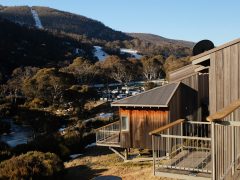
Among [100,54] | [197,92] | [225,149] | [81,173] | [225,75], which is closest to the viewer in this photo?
[225,149]

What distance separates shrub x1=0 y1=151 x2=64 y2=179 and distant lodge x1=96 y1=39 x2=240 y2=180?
3.44m

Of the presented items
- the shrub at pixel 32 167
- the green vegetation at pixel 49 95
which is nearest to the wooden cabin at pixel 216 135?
the shrub at pixel 32 167

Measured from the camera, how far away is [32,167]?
17.0 metres

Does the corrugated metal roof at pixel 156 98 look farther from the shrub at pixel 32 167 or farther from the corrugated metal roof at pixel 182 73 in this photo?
the shrub at pixel 32 167

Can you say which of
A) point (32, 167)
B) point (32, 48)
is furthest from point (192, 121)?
point (32, 48)

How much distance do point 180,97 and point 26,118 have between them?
63.7 feet

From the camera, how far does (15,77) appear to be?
66250 mm

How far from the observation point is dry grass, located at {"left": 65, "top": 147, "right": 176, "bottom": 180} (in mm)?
17891

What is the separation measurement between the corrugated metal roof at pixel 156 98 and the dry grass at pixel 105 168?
2960 millimetres

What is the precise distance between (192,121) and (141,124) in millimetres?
8829

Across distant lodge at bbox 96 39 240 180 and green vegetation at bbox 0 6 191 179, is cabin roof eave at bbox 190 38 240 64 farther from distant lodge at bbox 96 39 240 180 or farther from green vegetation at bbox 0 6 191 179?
green vegetation at bbox 0 6 191 179

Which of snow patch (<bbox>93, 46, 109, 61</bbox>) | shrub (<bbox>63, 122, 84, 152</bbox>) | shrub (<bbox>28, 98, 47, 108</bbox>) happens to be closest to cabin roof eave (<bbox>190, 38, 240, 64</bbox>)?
shrub (<bbox>63, 122, 84, 152</bbox>)

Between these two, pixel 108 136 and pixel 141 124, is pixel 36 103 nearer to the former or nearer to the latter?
pixel 108 136

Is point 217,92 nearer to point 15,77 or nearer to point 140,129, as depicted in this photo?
point 140,129
